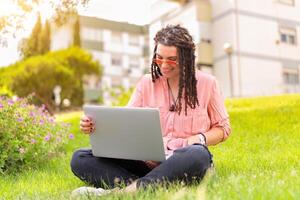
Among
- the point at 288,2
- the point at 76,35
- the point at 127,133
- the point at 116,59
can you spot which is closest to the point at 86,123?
the point at 127,133

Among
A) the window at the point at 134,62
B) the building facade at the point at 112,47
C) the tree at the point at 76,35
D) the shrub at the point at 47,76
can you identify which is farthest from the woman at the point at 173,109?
the window at the point at 134,62

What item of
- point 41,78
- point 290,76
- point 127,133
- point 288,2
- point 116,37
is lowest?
point 127,133

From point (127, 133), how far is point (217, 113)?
63 cm

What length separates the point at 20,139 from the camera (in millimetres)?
5168

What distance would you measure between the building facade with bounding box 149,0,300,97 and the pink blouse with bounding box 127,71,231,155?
14340mm

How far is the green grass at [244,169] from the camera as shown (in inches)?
101

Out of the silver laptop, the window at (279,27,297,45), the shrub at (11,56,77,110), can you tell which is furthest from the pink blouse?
the shrub at (11,56,77,110)

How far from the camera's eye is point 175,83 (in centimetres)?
353

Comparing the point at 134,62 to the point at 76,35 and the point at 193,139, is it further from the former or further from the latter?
the point at 193,139

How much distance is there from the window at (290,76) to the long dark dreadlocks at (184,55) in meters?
16.0

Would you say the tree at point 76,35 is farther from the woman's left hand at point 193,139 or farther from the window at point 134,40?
the woman's left hand at point 193,139

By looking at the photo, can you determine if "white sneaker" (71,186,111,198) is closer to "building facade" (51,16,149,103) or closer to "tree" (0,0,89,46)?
"tree" (0,0,89,46)

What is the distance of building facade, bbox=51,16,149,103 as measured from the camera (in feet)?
96.2

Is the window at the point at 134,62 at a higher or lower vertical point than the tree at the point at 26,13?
higher
